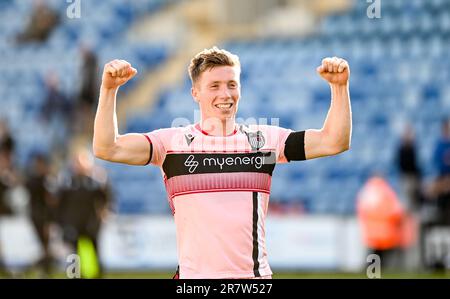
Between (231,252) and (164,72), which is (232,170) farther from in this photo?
(164,72)

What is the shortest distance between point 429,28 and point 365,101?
231 cm

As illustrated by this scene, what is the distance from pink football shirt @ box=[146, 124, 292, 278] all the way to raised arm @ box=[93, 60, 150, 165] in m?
0.13

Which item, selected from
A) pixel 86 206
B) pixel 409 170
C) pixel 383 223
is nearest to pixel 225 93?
pixel 86 206

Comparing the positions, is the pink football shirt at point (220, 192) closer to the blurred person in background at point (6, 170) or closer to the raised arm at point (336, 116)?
the raised arm at point (336, 116)

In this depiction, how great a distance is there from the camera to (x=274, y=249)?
1777cm

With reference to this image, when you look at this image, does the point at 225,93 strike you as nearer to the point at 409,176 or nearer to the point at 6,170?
the point at 409,176

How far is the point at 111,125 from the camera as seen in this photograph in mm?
4793

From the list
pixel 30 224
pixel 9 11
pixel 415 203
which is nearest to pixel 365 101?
pixel 415 203

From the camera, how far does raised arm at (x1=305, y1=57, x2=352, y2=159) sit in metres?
4.80

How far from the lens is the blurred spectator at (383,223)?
1708 cm

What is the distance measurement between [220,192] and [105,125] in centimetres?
57

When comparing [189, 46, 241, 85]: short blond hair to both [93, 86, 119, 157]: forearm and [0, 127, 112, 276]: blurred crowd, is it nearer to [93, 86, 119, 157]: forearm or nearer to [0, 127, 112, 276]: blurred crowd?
[93, 86, 119, 157]: forearm

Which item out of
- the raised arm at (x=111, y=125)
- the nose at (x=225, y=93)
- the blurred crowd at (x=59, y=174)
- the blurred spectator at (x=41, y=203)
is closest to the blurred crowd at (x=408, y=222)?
the blurred crowd at (x=59, y=174)

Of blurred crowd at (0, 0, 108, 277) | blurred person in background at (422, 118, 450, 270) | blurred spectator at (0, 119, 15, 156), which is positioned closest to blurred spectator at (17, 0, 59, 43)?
blurred crowd at (0, 0, 108, 277)
